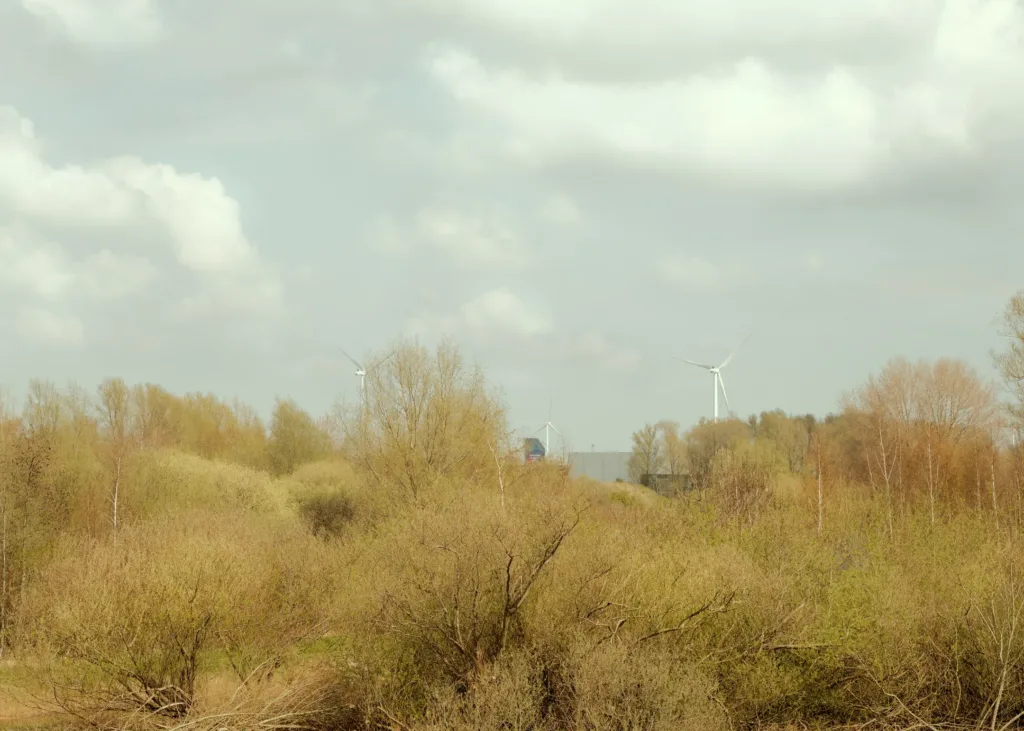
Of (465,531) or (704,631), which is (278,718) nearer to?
(465,531)

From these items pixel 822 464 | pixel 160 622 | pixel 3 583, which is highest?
pixel 822 464

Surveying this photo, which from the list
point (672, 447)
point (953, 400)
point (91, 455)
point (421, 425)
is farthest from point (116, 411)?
point (953, 400)

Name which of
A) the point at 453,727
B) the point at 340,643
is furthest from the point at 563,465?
the point at 453,727

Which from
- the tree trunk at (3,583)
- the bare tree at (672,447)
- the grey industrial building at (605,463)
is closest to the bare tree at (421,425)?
the tree trunk at (3,583)

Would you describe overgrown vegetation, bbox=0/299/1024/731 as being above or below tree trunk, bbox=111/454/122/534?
below

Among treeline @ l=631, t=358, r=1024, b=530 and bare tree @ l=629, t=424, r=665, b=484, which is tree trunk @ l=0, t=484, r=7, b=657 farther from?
bare tree @ l=629, t=424, r=665, b=484

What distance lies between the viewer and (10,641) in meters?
36.8

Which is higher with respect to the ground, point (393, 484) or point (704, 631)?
point (393, 484)

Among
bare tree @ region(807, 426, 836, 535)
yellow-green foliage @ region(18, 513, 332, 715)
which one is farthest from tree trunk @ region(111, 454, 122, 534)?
bare tree @ region(807, 426, 836, 535)

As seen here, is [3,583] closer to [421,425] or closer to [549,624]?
[421,425]

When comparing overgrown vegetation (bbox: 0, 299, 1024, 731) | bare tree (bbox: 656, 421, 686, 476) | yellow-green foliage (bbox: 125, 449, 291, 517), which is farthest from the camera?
bare tree (bbox: 656, 421, 686, 476)

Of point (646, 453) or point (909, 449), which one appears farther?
point (646, 453)

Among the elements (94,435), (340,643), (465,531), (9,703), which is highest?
(94,435)

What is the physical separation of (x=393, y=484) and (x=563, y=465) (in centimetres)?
710
